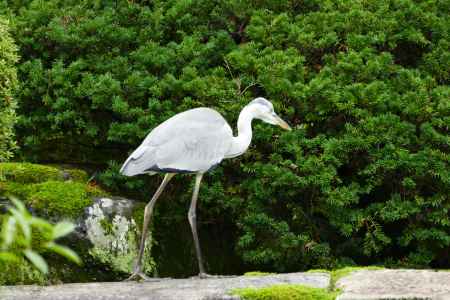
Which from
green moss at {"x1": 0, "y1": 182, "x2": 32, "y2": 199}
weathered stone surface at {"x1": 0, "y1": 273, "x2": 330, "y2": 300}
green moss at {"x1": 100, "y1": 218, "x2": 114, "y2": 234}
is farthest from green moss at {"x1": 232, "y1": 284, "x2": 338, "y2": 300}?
green moss at {"x1": 0, "y1": 182, "x2": 32, "y2": 199}

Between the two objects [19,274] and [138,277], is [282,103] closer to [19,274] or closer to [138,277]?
[138,277]

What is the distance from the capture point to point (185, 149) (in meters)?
5.92

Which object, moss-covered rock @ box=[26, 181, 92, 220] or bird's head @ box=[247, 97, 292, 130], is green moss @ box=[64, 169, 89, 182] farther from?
bird's head @ box=[247, 97, 292, 130]

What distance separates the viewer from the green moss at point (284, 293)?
4.87m

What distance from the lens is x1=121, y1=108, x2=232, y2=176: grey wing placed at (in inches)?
226

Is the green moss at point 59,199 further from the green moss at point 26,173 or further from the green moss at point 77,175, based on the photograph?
the green moss at point 77,175

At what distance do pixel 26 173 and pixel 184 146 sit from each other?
64.8 inches

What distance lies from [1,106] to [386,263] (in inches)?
140

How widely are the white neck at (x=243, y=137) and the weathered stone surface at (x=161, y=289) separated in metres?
1.11

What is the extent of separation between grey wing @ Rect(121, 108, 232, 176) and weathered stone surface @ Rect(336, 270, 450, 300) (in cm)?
144

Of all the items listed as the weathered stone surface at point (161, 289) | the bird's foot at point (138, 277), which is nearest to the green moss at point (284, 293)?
the weathered stone surface at point (161, 289)

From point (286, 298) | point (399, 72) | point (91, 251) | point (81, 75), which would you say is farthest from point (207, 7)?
point (286, 298)

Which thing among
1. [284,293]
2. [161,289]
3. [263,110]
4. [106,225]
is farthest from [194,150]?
[284,293]

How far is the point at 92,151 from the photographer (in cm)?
809
